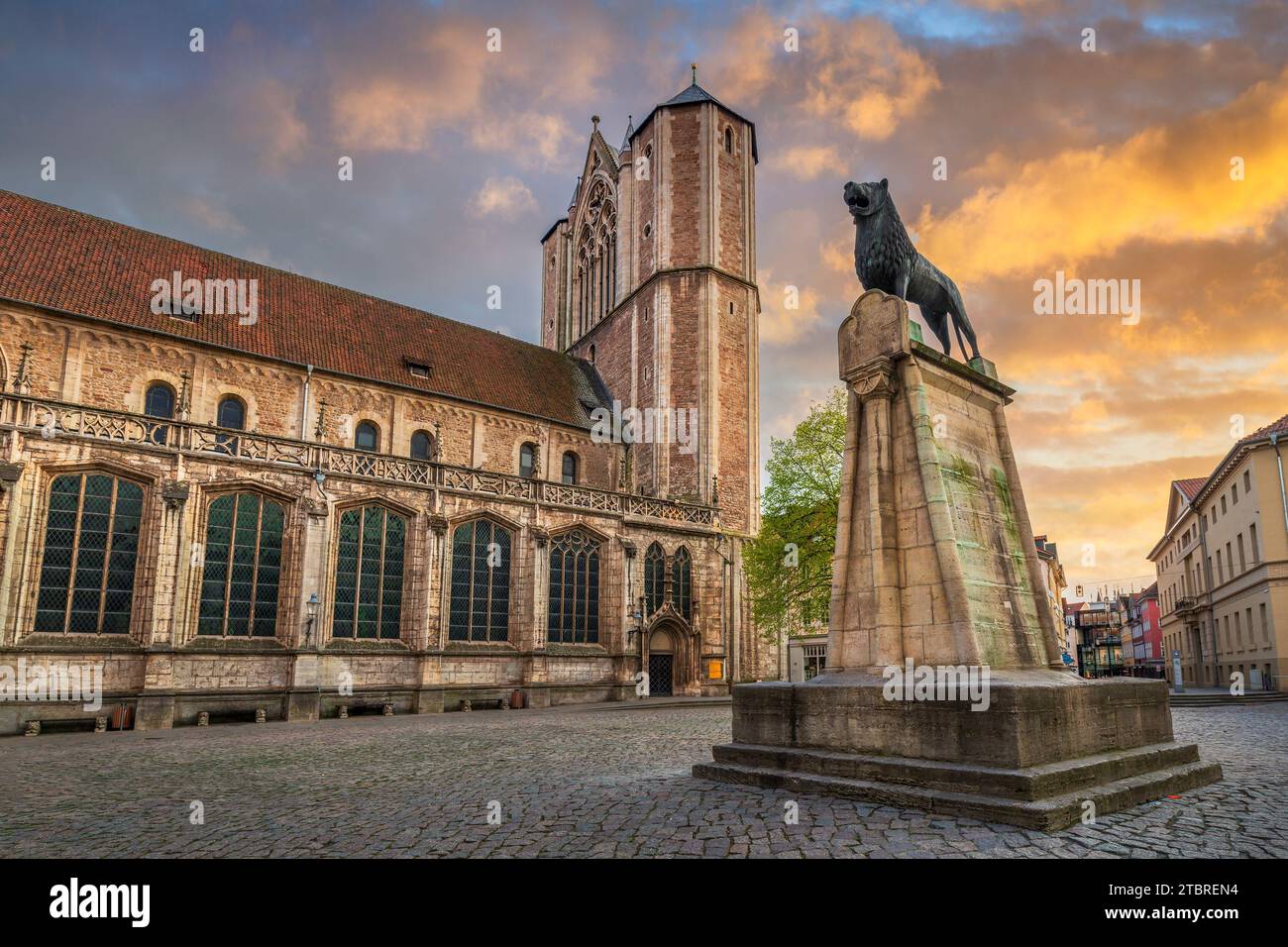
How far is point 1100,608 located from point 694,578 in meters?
117

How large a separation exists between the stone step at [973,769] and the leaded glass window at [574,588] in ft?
68.7

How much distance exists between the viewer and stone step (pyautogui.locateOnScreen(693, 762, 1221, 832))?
5.60 meters

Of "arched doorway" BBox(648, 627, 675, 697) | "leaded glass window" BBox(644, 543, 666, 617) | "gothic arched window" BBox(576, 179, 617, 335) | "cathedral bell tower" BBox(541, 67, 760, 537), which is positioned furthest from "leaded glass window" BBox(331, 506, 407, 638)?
"gothic arched window" BBox(576, 179, 617, 335)

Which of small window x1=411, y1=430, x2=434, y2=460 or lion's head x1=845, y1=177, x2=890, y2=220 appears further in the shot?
small window x1=411, y1=430, x2=434, y2=460

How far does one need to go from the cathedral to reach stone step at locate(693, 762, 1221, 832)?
60.8ft

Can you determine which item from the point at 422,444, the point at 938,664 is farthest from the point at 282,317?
the point at 938,664

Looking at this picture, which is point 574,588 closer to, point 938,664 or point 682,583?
point 682,583

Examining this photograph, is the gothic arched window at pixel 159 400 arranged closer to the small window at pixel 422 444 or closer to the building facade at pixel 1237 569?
the small window at pixel 422 444

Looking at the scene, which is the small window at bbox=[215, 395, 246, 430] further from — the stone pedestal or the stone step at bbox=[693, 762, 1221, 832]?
the stone step at bbox=[693, 762, 1221, 832]

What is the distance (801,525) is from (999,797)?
2228 centimetres

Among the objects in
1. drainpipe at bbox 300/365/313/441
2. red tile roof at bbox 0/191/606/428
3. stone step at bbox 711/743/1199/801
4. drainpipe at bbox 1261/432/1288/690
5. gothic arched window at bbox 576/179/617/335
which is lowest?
stone step at bbox 711/743/1199/801

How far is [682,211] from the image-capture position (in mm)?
40688
